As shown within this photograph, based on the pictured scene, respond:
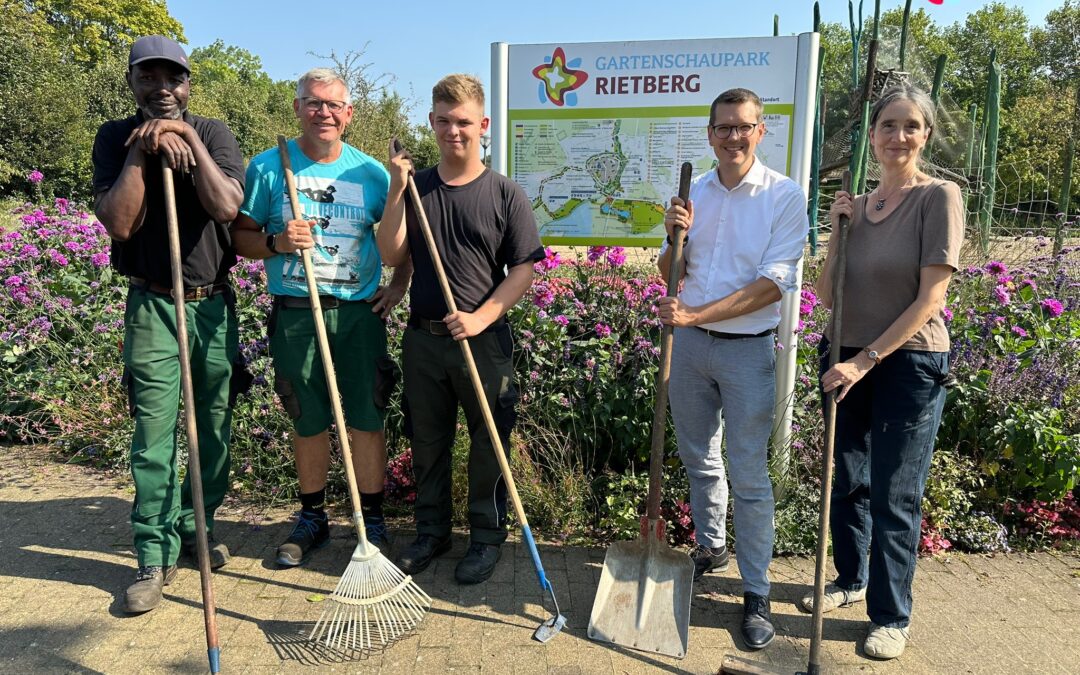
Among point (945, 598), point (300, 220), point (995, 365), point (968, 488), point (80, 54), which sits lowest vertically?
point (945, 598)

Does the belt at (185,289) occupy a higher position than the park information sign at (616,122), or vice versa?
the park information sign at (616,122)

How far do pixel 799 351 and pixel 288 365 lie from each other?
2.73 metres

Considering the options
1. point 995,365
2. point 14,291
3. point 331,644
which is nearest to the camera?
point 331,644

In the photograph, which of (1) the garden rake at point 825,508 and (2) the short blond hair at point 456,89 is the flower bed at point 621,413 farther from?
(2) the short blond hair at point 456,89

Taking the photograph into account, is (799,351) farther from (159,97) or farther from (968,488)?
(159,97)

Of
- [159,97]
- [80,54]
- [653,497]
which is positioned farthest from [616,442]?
[80,54]

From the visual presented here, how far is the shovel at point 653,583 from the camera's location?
2941mm

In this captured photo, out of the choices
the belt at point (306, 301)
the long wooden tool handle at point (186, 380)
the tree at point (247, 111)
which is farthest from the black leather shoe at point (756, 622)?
the tree at point (247, 111)

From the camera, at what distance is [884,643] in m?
2.89

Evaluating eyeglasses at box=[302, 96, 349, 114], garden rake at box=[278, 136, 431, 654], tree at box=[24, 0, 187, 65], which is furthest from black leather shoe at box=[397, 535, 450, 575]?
tree at box=[24, 0, 187, 65]

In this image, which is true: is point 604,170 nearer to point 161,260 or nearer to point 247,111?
point 161,260

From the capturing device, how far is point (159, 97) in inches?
118

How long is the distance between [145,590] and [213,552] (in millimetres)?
398

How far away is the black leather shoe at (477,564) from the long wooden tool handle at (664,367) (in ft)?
2.67
